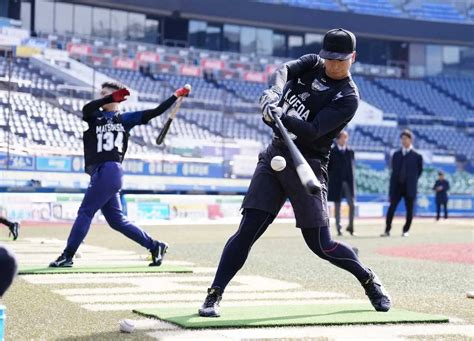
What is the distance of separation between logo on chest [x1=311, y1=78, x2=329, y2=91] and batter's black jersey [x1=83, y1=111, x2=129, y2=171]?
395cm

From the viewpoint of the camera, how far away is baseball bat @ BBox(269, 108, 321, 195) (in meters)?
5.77

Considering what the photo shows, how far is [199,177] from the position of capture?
1177 inches

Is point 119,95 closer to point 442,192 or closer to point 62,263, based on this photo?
point 62,263

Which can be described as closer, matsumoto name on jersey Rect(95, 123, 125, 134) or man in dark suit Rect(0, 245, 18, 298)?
man in dark suit Rect(0, 245, 18, 298)

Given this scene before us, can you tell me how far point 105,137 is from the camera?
10.3 meters

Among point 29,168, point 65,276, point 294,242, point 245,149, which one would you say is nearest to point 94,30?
point 245,149

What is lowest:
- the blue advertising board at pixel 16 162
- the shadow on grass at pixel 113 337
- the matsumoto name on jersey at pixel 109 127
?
the blue advertising board at pixel 16 162

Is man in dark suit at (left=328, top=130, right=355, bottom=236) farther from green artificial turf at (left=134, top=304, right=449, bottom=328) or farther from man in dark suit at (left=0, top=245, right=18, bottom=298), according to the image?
man in dark suit at (left=0, top=245, right=18, bottom=298)

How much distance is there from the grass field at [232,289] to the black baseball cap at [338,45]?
5.95ft

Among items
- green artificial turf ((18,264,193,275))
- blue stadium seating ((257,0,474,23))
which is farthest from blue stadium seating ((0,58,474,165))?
green artificial turf ((18,264,193,275))

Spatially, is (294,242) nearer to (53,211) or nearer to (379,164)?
(53,211)

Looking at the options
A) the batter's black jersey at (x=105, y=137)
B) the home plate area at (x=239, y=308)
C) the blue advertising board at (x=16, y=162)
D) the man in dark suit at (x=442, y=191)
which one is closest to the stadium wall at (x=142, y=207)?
the blue advertising board at (x=16, y=162)

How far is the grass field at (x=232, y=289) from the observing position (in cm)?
596

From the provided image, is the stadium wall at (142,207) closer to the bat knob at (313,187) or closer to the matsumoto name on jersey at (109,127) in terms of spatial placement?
the matsumoto name on jersey at (109,127)
